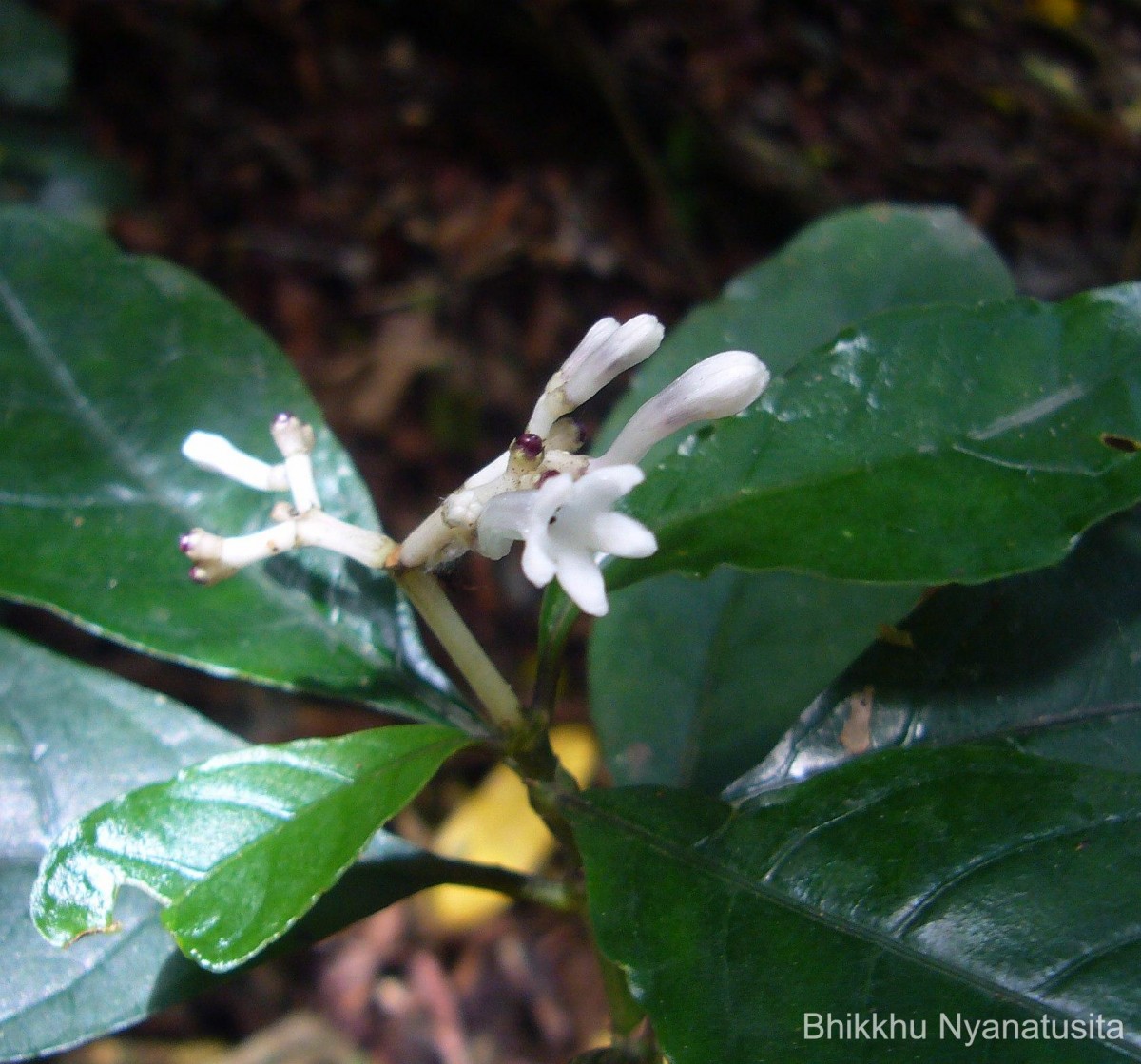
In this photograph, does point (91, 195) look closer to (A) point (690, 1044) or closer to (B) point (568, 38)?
(B) point (568, 38)

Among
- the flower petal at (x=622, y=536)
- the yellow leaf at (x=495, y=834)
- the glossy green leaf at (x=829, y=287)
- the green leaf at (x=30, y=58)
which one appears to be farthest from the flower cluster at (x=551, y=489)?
the green leaf at (x=30, y=58)

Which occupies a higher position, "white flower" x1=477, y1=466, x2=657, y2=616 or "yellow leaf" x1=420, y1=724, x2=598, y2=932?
"white flower" x1=477, y1=466, x2=657, y2=616

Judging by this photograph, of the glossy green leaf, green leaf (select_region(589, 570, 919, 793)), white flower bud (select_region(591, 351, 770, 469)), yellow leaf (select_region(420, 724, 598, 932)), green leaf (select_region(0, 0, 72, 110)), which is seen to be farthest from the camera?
green leaf (select_region(0, 0, 72, 110))

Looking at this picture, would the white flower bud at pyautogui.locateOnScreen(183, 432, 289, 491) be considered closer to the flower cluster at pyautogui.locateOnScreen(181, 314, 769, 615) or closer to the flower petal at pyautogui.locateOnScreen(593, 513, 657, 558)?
the flower cluster at pyautogui.locateOnScreen(181, 314, 769, 615)

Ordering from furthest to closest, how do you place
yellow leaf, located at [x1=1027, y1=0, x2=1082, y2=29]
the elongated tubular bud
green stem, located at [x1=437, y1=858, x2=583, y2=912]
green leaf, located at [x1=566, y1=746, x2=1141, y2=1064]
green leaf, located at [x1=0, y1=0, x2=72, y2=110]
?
1. yellow leaf, located at [x1=1027, y1=0, x2=1082, y2=29]
2. green leaf, located at [x1=0, y1=0, x2=72, y2=110]
3. green stem, located at [x1=437, y1=858, x2=583, y2=912]
4. the elongated tubular bud
5. green leaf, located at [x1=566, y1=746, x2=1141, y2=1064]

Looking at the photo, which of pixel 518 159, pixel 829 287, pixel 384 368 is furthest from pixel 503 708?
pixel 518 159

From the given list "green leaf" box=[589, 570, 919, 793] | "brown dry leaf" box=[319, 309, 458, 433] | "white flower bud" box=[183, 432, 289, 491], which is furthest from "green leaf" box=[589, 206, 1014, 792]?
"brown dry leaf" box=[319, 309, 458, 433]
